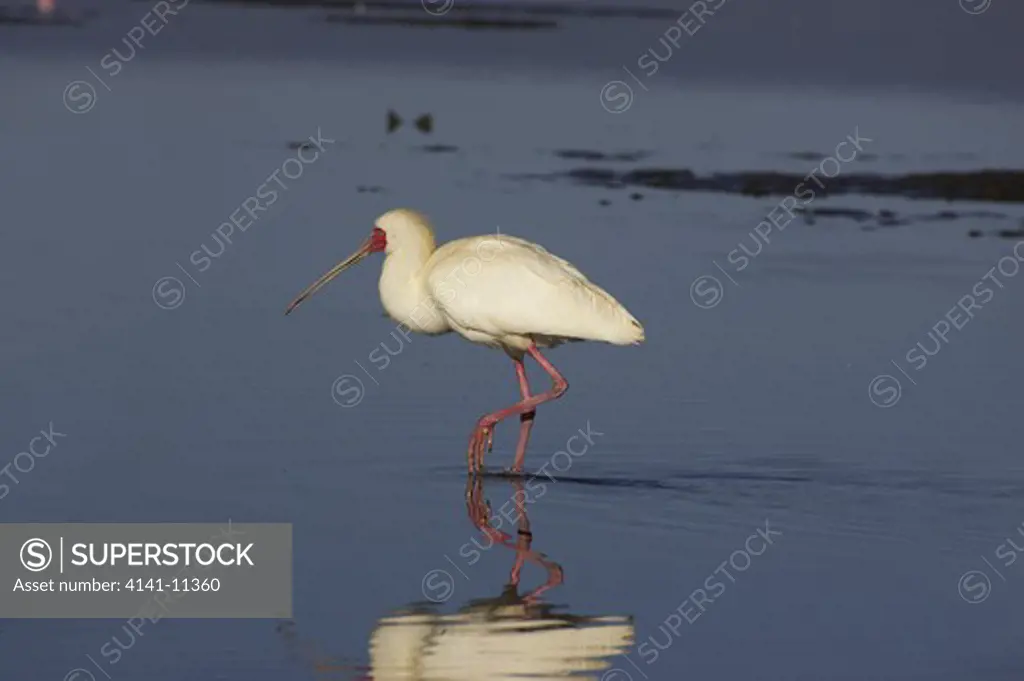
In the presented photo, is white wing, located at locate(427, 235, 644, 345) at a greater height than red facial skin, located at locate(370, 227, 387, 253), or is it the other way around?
red facial skin, located at locate(370, 227, 387, 253)

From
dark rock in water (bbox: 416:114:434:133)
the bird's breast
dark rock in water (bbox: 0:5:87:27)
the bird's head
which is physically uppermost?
dark rock in water (bbox: 0:5:87:27)

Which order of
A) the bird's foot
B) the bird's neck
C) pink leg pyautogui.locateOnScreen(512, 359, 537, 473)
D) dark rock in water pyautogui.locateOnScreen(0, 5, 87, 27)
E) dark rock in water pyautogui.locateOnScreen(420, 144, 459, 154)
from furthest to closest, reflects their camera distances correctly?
dark rock in water pyautogui.locateOnScreen(0, 5, 87, 27) → dark rock in water pyautogui.locateOnScreen(420, 144, 459, 154) → the bird's neck → pink leg pyautogui.locateOnScreen(512, 359, 537, 473) → the bird's foot

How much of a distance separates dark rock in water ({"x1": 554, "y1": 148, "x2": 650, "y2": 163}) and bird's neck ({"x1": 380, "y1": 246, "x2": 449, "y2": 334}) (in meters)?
13.5

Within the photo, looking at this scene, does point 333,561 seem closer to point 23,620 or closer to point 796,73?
point 23,620

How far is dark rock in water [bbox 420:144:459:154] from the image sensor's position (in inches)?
1034

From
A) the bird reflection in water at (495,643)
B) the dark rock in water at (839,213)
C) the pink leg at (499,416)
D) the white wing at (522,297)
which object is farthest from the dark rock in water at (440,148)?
the bird reflection in water at (495,643)

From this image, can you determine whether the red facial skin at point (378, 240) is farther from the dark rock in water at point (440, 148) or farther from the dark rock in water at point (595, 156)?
the dark rock in water at point (595, 156)

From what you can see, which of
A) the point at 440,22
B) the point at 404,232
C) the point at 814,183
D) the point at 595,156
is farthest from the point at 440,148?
the point at 440,22

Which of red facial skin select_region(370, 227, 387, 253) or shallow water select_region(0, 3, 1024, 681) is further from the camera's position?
red facial skin select_region(370, 227, 387, 253)

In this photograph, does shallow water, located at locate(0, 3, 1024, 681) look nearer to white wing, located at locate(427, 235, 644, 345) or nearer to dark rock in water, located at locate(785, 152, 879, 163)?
white wing, located at locate(427, 235, 644, 345)

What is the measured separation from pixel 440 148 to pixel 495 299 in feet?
46.7

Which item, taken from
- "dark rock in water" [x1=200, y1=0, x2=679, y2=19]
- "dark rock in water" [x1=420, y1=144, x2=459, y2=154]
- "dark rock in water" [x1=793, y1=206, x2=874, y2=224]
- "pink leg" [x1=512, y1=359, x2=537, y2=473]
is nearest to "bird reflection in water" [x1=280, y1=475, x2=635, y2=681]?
"pink leg" [x1=512, y1=359, x2=537, y2=473]

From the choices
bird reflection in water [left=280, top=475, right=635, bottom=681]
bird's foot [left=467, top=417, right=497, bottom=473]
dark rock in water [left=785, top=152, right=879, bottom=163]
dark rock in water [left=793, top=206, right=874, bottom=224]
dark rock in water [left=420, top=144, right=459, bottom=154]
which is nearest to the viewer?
bird reflection in water [left=280, top=475, right=635, bottom=681]

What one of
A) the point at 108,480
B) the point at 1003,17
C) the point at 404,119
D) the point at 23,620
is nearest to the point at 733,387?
the point at 108,480
